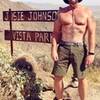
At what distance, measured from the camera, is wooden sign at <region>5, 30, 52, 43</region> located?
1046 centimetres

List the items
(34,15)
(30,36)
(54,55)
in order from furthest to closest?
(30,36), (34,15), (54,55)

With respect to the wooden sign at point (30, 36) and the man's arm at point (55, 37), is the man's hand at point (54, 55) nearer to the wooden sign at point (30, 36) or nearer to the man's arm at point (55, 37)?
the man's arm at point (55, 37)

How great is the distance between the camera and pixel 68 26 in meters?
7.95

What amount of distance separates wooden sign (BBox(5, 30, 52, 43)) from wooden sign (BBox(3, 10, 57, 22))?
0.91 ft

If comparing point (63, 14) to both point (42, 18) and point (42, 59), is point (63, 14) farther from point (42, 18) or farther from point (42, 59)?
point (42, 59)

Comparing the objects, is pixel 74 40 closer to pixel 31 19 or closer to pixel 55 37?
pixel 55 37

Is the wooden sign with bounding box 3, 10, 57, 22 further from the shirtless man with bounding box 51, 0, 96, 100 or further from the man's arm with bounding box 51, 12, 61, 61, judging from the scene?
the shirtless man with bounding box 51, 0, 96, 100

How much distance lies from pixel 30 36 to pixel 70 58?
2.94 m

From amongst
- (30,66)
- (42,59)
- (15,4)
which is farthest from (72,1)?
(15,4)

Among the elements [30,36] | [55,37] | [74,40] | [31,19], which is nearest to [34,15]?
[31,19]

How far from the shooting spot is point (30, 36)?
10789 millimetres

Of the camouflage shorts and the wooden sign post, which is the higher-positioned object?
the wooden sign post

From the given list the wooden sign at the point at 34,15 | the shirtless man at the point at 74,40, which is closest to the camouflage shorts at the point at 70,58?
the shirtless man at the point at 74,40

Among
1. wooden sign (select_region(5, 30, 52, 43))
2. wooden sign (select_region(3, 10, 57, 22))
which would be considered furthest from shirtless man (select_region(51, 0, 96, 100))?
wooden sign (select_region(5, 30, 52, 43))
